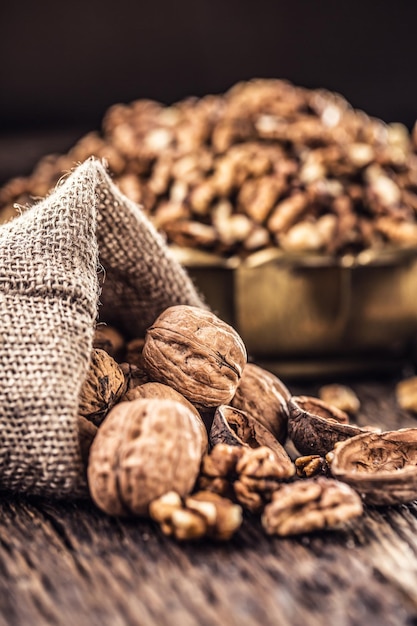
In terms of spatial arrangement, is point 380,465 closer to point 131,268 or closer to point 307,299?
point 131,268

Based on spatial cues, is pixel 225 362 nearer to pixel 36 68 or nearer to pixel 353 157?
pixel 353 157

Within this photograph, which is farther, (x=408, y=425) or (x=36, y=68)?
(x=36, y=68)

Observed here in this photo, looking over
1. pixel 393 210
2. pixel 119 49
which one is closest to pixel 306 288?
pixel 393 210

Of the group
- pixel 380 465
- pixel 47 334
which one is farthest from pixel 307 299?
pixel 47 334

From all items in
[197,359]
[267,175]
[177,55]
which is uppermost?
[177,55]

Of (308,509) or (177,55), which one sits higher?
(177,55)

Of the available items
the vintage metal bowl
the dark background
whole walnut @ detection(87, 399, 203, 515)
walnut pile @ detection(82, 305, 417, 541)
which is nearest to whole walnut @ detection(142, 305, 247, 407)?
walnut pile @ detection(82, 305, 417, 541)

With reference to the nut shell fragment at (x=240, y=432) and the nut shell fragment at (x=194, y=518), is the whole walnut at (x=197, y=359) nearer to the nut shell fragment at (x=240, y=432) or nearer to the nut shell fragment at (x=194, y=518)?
the nut shell fragment at (x=240, y=432)

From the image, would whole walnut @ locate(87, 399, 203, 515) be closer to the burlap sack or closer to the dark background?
the burlap sack
